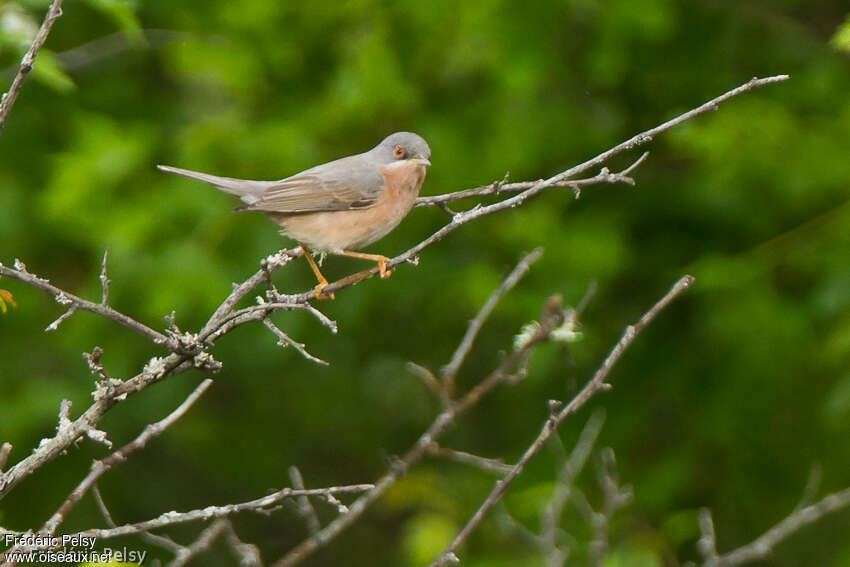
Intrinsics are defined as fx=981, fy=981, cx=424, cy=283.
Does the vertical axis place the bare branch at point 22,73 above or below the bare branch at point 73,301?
above

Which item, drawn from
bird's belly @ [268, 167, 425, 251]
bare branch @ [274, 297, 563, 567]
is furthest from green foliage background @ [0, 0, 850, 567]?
bare branch @ [274, 297, 563, 567]

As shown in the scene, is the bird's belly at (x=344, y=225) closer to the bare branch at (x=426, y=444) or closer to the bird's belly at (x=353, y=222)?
the bird's belly at (x=353, y=222)

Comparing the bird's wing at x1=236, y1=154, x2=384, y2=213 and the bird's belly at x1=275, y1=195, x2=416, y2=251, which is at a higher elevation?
the bird's wing at x1=236, y1=154, x2=384, y2=213

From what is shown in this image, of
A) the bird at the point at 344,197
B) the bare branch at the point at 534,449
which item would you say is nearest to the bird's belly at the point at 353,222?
the bird at the point at 344,197

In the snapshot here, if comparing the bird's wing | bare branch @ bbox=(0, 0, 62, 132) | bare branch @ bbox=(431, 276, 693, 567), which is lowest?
bare branch @ bbox=(431, 276, 693, 567)

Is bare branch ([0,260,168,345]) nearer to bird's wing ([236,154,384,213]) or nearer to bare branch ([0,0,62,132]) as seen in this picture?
bare branch ([0,0,62,132])

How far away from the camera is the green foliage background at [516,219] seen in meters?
6.58

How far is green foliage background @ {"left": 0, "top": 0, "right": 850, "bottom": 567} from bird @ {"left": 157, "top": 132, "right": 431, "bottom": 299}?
6.00ft

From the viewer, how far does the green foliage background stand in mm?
6578

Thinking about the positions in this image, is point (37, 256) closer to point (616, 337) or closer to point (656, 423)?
point (616, 337)

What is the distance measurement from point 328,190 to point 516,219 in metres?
2.61

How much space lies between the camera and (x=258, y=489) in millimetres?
9352

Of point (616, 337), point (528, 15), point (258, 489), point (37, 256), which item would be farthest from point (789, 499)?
point (37, 256)

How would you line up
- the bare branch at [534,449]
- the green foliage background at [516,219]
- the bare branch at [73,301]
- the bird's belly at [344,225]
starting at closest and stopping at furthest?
the bare branch at [73,301] → the bare branch at [534,449] → the bird's belly at [344,225] → the green foliage background at [516,219]
